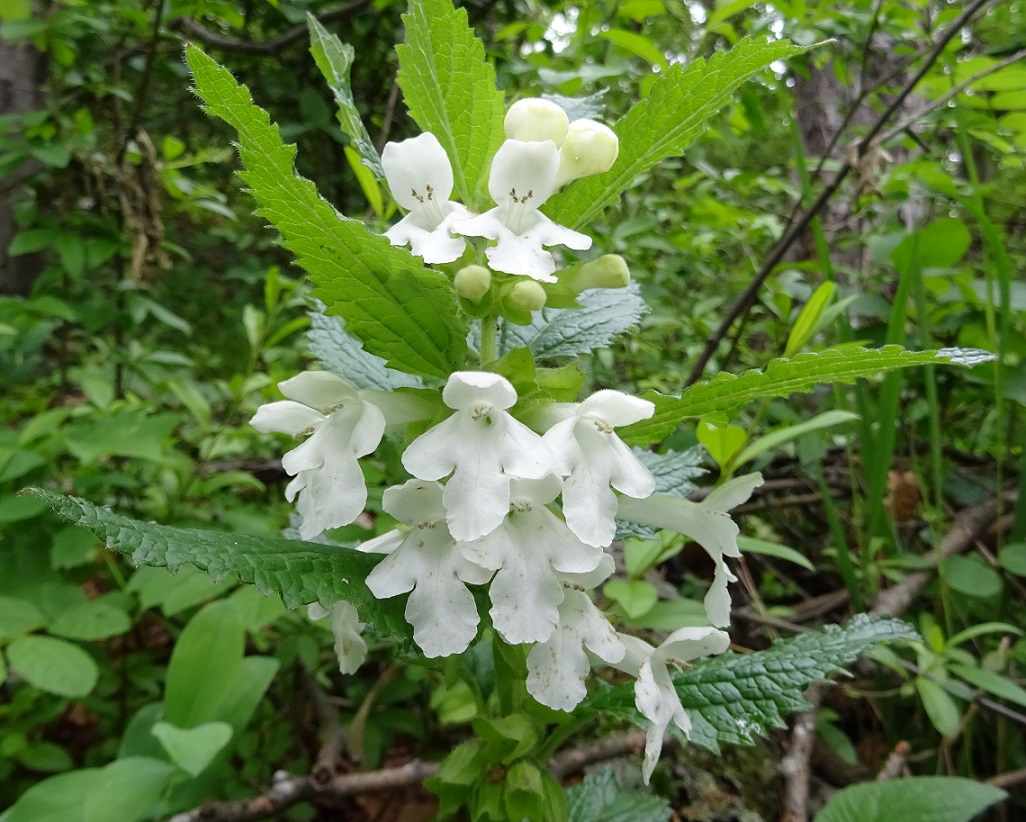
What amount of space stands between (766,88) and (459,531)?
74.4 inches

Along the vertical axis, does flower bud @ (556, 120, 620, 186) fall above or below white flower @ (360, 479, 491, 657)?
above

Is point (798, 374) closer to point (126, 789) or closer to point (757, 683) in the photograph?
point (757, 683)

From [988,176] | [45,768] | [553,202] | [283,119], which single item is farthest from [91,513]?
[988,176]

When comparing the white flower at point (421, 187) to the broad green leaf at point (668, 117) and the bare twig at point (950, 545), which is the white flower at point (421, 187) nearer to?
the broad green leaf at point (668, 117)

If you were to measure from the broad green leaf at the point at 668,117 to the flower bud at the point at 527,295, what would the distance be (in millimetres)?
189

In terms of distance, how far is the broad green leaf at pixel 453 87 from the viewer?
0.75 m

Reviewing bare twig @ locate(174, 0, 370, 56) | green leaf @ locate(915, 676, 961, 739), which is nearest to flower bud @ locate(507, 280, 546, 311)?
green leaf @ locate(915, 676, 961, 739)

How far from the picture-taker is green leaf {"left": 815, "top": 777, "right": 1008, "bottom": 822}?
3.77 ft

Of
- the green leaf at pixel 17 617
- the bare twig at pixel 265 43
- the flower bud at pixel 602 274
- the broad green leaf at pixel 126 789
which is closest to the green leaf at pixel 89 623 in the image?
the green leaf at pixel 17 617

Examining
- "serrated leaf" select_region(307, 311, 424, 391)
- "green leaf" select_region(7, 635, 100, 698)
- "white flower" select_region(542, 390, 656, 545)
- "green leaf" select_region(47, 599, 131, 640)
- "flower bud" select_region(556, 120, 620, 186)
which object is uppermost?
"flower bud" select_region(556, 120, 620, 186)

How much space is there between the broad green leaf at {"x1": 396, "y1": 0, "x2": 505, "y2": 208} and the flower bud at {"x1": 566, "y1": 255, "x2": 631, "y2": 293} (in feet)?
0.64

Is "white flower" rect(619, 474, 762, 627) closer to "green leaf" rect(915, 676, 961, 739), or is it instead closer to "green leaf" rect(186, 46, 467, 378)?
"green leaf" rect(186, 46, 467, 378)

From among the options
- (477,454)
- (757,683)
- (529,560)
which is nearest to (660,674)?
(757,683)

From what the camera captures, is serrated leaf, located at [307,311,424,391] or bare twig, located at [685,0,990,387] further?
bare twig, located at [685,0,990,387]
